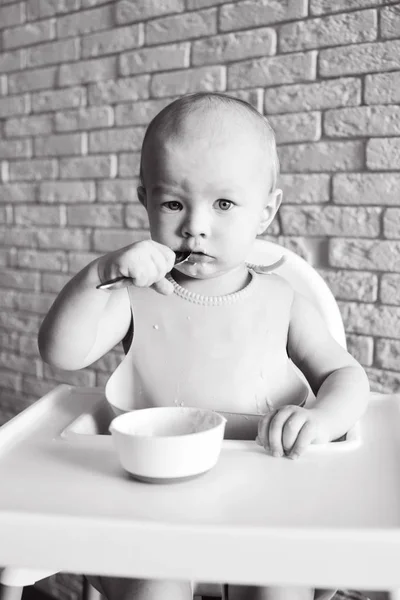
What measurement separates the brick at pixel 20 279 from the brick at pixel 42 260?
27mm

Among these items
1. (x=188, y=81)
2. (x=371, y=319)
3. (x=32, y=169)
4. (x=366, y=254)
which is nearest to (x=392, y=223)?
(x=366, y=254)

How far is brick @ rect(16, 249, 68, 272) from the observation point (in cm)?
199

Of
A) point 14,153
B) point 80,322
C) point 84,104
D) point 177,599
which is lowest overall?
point 177,599

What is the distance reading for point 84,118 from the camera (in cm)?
190

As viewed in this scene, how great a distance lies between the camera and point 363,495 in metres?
0.57

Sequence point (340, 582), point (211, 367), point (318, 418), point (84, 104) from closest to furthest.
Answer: point (340, 582), point (318, 418), point (211, 367), point (84, 104)

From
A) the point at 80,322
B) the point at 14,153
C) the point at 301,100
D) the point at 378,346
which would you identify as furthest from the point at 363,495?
the point at 14,153

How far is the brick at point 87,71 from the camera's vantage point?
1.82 m

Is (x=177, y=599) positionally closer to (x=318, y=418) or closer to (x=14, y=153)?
(x=318, y=418)

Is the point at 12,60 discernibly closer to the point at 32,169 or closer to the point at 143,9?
the point at 32,169

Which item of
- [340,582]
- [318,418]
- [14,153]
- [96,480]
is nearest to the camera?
[340,582]

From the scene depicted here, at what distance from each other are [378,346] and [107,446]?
931mm

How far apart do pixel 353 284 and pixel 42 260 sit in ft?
3.47

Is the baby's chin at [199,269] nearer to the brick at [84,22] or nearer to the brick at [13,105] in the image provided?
the brick at [84,22]
